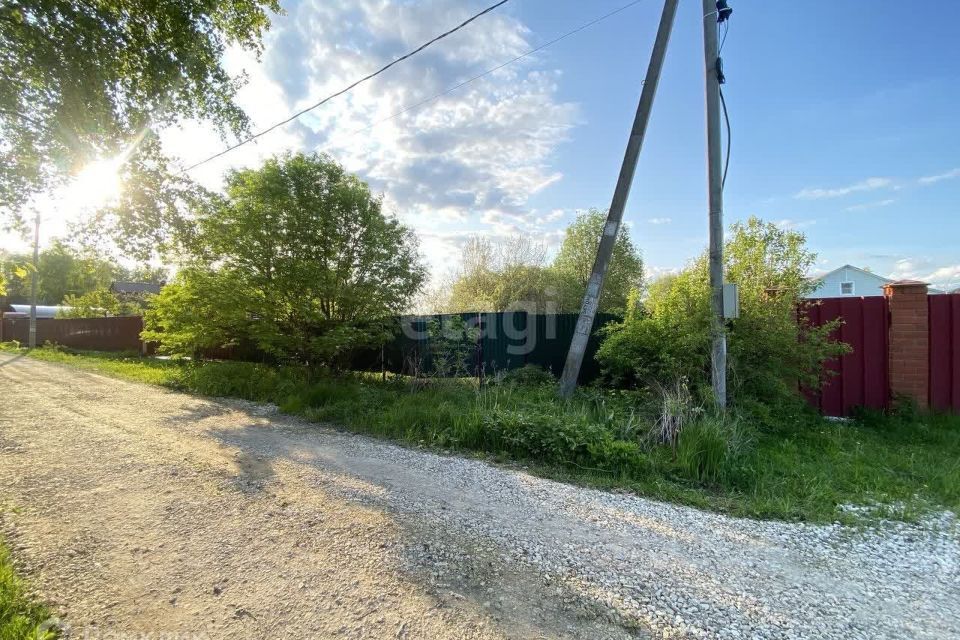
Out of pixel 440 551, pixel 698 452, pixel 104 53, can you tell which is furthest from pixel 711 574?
pixel 104 53

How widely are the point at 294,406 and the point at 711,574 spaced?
20.6 feet

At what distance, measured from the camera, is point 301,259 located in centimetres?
795

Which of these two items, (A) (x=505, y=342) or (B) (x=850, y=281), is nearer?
(A) (x=505, y=342)

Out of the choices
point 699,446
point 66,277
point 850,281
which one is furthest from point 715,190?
point 66,277

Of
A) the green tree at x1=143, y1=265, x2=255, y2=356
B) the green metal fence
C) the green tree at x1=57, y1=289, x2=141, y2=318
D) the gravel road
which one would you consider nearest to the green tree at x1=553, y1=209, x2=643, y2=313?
the green metal fence

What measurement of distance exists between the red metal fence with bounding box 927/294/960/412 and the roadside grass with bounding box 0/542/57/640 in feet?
30.7

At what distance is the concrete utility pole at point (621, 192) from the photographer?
243 inches

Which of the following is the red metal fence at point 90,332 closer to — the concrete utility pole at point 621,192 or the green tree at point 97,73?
the green tree at point 97,73

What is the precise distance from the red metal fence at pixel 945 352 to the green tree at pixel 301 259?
855 centimetres

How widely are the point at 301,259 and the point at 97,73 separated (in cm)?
375

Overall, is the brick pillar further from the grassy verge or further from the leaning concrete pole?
the leaning concrete pole

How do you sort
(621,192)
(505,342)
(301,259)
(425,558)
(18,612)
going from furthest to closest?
(505,342) < (301,259) < (621,192) < (425,558) < (18,612)

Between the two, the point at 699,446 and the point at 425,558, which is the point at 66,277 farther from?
the point at 699,446

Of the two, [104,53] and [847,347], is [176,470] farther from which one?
[847,347]
